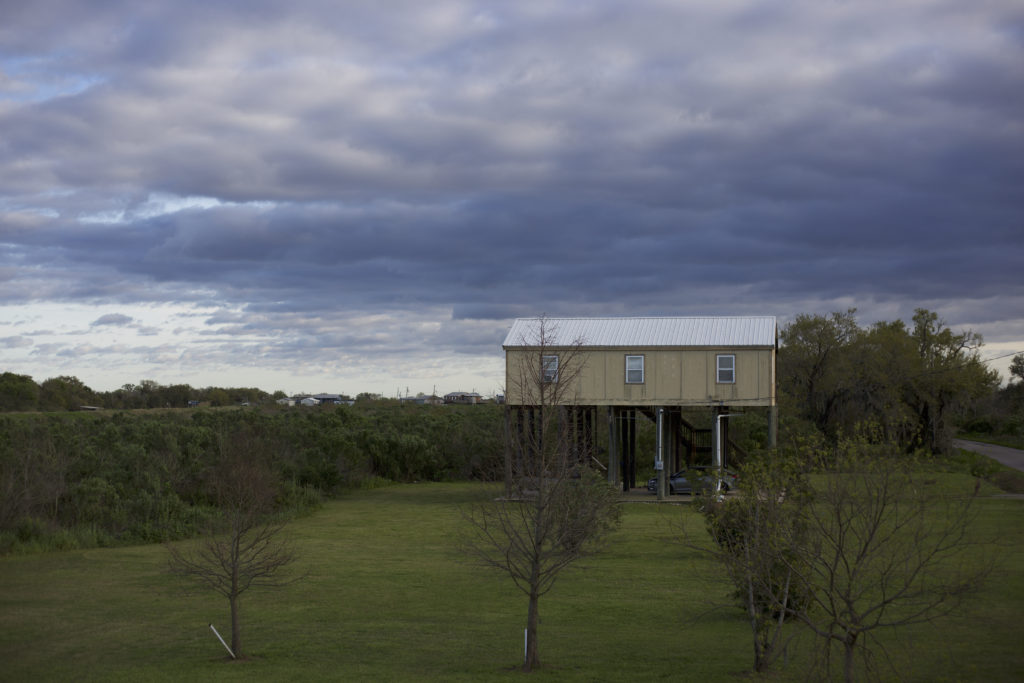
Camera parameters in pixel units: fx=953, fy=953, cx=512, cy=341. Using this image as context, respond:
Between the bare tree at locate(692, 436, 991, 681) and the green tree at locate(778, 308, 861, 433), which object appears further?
the green tree at locate(778, 308, 861, 433)

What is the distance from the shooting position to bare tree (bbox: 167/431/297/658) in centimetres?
1426

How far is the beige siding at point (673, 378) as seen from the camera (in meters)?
34.3

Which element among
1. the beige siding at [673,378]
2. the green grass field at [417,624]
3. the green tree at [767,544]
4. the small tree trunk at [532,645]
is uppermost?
the beige siding at [673,378]

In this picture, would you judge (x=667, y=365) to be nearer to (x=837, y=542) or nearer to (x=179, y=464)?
(x=179, y=464)

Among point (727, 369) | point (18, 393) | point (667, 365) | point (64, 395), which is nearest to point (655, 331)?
point (667, 365)

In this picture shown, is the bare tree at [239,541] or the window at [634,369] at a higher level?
the window at [634,369]

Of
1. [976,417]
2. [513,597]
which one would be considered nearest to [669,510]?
[513,597]

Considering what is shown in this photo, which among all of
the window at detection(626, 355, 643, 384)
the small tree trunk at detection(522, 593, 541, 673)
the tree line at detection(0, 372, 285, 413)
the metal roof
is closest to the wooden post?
the window at detection(626, 355, 643, 384)

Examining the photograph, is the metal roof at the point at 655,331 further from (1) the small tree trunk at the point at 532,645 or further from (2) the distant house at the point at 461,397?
(2) the distant house at the point at 461,397

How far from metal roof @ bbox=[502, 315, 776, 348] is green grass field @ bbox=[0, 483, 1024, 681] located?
12089 millimetres

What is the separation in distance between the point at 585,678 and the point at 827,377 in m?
53.7

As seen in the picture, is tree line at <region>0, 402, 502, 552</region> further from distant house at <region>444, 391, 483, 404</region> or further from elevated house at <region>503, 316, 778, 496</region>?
distant house at <region>444, 391, 483, 404</region>

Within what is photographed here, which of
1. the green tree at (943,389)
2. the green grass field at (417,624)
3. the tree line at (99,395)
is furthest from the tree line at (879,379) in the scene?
the tree line at (99,395)

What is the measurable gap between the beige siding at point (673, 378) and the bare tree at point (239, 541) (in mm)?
9876
